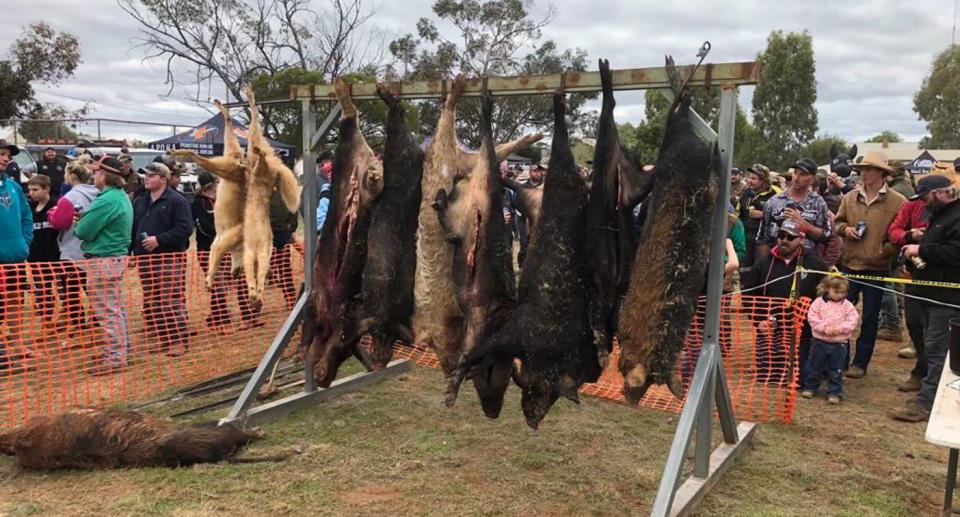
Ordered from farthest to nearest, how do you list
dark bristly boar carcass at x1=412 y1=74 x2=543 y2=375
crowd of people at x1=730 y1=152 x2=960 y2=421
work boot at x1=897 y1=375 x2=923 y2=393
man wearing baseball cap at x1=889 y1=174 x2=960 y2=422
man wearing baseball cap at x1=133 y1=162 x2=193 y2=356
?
man wearing baseball cap at x1=133 y1=162 x2=193 y2=356
work boot at x1=897 y1=375 x2=923 y2=393
crowd of people at x1=730 y1=152 x2=960 y2=421
man wearing baseball cap at x1=889 y1=174 x2=960 y2=422
dark bristly boar carcass at x1=412 y1=74 x2=543 y2=375

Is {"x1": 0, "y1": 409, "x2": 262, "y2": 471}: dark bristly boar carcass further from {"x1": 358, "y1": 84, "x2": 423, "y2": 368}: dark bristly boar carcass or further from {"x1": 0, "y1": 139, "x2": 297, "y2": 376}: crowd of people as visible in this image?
{"x1": 0, "y1": 139, "x2": 297, "y2": 376}: crowd of people

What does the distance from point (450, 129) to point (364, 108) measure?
1533 cm

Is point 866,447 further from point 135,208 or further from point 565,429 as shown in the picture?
point 135,208

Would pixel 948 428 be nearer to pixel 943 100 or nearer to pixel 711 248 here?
pixel 711 248

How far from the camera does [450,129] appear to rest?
3.60 metres

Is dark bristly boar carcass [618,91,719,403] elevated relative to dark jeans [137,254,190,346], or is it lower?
elevated

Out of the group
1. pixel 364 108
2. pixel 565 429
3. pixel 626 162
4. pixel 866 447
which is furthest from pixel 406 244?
pixel 364 108

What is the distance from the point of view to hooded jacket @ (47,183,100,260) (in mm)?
6863

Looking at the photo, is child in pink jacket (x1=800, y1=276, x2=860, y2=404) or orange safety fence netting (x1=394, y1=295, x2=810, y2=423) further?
child in pink jacket (x1=800, y1=276, x2=860, y2=404)

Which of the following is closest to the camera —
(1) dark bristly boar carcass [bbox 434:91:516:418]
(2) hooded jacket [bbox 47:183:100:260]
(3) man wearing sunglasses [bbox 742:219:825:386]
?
(1) dark bristly boar carcass [bbox 434:91:516:418]

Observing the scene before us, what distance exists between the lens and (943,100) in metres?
50.8

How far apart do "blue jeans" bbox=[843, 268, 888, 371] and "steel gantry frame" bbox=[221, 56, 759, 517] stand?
2775 millimetres

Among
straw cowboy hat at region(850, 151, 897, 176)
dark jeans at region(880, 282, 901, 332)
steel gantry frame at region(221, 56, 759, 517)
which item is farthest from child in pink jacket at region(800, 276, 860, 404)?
dark jeans at region(880, 282, 901, 332)

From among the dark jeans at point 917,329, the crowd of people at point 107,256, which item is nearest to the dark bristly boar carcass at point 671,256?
the dark jeans at point 917,329
